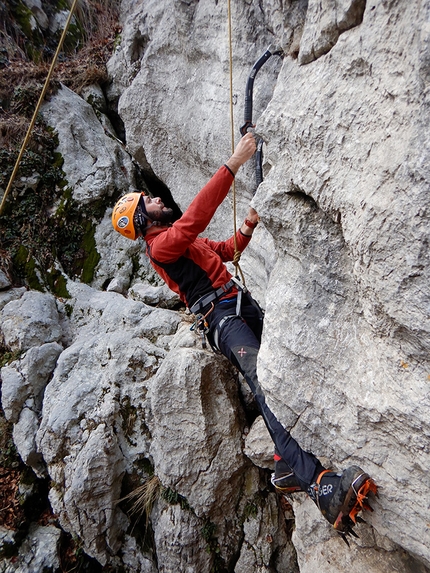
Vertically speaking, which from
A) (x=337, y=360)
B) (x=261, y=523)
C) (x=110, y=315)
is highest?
(x=337, y=360)

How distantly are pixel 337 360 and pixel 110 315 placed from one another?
4.00 meters

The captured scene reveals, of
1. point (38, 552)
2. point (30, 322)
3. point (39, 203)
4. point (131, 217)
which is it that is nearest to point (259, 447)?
point (131, 217)

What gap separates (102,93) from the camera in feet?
27.9

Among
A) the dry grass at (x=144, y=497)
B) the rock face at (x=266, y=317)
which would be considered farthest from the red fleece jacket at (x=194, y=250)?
the dry grass at (x=144, y=497)

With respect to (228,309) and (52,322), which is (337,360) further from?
(52,322)

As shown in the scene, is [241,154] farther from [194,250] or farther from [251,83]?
[251,83]

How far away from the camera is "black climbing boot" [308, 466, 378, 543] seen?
8.10 ft

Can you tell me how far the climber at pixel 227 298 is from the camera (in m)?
2.63

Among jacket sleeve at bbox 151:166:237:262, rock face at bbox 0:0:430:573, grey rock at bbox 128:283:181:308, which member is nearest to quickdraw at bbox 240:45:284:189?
rock face at bbox 0:0:430:573

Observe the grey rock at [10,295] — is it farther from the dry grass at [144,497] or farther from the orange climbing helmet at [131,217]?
the dry grass at [144,497]

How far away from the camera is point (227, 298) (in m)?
4.08

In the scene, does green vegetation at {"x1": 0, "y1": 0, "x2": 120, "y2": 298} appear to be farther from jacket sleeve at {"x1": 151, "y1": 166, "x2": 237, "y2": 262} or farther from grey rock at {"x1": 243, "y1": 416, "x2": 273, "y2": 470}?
grey rock at {"x1": 243, "y1": 416, "x2": 273, "y2": 470}

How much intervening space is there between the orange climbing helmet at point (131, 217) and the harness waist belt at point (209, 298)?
3.27ft

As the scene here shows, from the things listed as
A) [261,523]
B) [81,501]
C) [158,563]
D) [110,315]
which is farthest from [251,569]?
[110,315]
